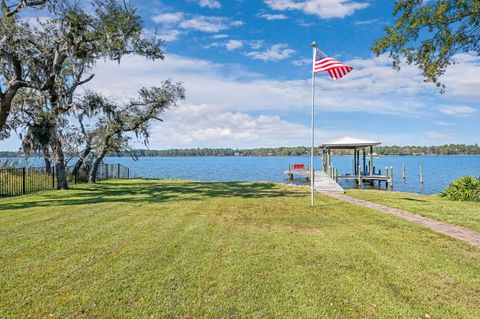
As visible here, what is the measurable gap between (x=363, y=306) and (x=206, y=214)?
18.5 feet

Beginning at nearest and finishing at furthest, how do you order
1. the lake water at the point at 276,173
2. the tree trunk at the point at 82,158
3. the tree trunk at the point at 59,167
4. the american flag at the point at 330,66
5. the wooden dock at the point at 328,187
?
1. the american flag at the point at 330,66
2. the tree trunk at the point at 59,167
3. the wooden dock at the point at 328,187
4. the tree trunk at the point at 82,158
5. the lake water at the point at 276,173

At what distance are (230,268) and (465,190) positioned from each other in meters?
12.5

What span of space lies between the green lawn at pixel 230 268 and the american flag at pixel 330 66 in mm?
4460

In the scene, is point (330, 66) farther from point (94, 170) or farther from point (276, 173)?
point (276, 173)

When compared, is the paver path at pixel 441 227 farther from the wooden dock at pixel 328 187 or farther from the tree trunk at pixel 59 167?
the tree trunk at pixel 59 167

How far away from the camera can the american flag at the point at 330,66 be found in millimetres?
9828

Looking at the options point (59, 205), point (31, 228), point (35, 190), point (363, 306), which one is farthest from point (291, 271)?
point (35, 190)

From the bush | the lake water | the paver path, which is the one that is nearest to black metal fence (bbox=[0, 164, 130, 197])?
the paver path

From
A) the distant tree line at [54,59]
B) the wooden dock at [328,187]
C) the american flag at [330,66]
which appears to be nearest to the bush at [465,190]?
the wooden dock at [328,187]

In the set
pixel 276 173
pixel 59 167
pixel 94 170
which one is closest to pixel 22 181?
pixel 59 167

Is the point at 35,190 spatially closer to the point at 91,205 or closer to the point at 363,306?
the point at 91,205

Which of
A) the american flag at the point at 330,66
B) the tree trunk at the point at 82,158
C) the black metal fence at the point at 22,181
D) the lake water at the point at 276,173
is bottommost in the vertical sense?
the lake water at the point at 276,173

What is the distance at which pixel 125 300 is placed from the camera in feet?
12.2

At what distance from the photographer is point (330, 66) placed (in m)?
9.91
